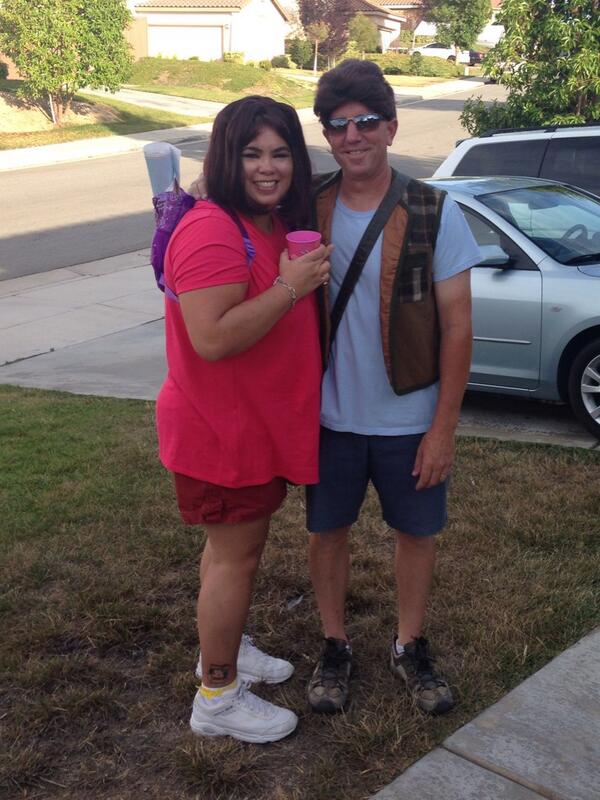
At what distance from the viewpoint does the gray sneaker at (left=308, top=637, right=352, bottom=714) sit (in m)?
3.05

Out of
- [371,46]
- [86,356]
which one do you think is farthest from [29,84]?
[371,46]

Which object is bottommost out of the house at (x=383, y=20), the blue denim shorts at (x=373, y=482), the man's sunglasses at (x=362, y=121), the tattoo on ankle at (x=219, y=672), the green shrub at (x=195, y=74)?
the tattoo on ankle at (x=219, y=672)

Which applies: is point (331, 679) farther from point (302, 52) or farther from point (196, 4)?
point (302, 52)

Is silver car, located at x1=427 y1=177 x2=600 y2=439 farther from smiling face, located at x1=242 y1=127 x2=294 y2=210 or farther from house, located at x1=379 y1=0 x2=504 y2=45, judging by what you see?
house, located at x1=379 y1=0 x2=504 y2=45

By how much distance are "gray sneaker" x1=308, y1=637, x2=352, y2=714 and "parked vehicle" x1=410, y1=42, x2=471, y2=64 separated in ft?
216

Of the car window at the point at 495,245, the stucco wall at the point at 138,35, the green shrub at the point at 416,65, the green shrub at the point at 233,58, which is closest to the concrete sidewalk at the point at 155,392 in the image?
the car window at the point at 495,245

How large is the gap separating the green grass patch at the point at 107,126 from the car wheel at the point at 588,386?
72.9 feet

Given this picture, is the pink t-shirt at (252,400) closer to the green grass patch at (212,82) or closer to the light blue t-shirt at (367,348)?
the light blue t-shirt at (367,348)

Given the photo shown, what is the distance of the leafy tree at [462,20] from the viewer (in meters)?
62.9

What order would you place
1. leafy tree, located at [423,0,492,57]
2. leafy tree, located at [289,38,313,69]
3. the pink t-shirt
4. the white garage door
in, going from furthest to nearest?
leafy tree, located at [423,0,492,57]
leafy tree, located at [289,38,313,69]
the white garage door
the pink t-shirt

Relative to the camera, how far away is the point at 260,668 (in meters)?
3.24

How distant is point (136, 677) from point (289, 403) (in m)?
1.17

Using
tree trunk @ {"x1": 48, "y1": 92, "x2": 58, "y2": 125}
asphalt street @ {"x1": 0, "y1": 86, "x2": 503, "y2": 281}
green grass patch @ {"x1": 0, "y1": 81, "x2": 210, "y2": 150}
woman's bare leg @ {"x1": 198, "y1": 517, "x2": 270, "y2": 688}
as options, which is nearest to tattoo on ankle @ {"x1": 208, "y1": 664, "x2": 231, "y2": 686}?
woman's bare leg @ {"x1": 198, "y1": 517, "x2": 270, "y2": 688}

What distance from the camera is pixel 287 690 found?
3.21 meters
